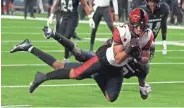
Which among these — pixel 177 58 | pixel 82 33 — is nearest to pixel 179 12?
pixel 82 33

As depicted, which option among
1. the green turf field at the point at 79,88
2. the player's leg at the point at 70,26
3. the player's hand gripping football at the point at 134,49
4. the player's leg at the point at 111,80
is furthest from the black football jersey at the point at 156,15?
the player's hand gripping football at the point at 134,49

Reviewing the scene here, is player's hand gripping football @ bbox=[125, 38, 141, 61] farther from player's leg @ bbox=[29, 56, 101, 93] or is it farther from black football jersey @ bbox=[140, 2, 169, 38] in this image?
black football jersey @ bbox=[140, 2, 169, 38]

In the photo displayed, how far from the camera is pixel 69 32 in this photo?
730 inches

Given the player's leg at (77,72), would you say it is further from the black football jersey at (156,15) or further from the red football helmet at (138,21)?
the black football jersey at (156,15)

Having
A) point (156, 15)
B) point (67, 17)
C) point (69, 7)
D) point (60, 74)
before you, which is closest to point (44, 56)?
point (60, 74)

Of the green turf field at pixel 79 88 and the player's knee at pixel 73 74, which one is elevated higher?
the player's knee at pixel 73 74

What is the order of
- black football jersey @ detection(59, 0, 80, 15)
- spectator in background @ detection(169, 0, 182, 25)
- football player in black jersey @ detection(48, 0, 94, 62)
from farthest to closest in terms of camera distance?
spectator in background @ detection(169, 0, 182, 25)
black football jersey @ detection(59, 0, 80, 15)
football player in black jersey @ detection(48, 0, 94, 62)

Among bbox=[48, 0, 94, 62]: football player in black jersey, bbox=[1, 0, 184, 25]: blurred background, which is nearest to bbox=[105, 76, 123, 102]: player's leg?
bbox=[48, 0, 94, 62]: football player in black jersey

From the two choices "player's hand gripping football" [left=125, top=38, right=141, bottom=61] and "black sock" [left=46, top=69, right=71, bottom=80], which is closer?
"player's hand gripping football" [left=125, top=38, right=141, bottom=61]

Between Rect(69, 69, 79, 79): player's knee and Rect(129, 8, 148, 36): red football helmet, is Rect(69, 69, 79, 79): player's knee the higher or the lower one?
the lower one

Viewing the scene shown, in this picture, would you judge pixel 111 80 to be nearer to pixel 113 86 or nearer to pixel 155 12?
pixel 113 86

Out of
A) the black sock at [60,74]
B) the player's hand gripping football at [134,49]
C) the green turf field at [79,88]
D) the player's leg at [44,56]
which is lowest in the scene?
the green turf field at [79,88]

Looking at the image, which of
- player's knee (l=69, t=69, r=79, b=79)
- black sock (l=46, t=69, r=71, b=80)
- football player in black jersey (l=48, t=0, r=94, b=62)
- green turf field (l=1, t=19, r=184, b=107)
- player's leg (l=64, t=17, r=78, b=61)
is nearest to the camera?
player's knee (l=69, t=69, r=79, b=79)

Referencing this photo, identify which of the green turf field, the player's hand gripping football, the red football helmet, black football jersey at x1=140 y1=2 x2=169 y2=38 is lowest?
the green turf field
